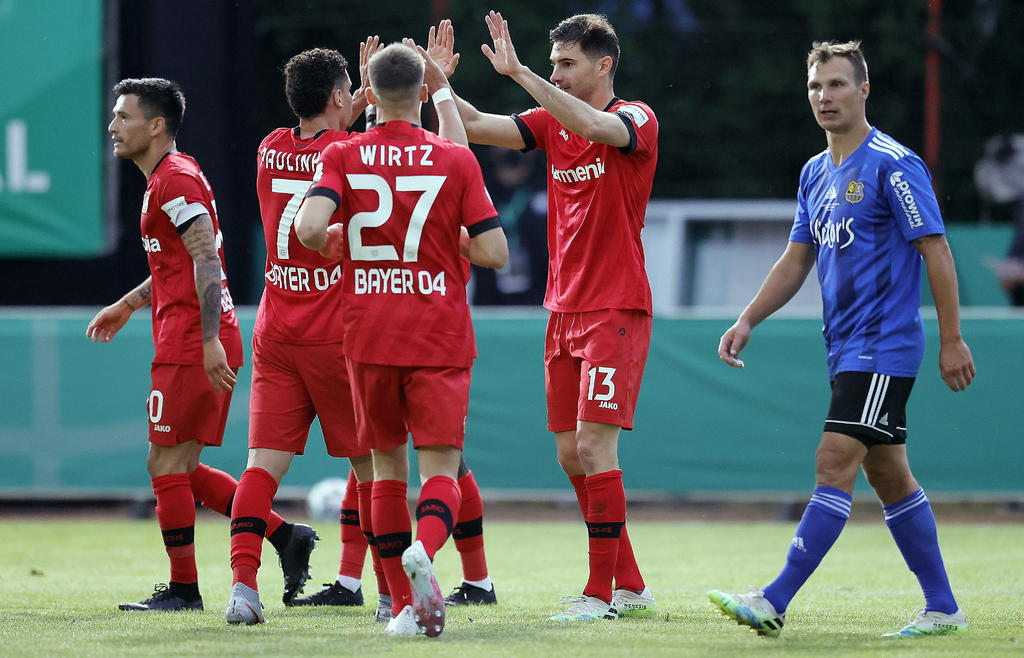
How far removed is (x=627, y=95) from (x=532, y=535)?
378 inches

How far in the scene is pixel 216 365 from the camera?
6.37m

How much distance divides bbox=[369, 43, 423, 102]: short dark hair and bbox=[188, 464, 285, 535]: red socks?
235cm

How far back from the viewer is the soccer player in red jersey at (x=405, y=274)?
5.72 m

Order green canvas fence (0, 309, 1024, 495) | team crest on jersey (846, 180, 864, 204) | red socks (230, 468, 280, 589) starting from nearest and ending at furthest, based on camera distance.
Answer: team crest on jersey (846, 180, 864, 204), red socks (230, 468, 280, 589), green canvas fence (0, 309, 1024, 495)

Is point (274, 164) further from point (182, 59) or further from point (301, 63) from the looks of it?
point (182, 59)

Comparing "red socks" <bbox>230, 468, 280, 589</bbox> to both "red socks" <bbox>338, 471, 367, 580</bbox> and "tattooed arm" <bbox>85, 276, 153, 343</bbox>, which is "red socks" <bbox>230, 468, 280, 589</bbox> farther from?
"tattooed arm" <bbox>85, 276, 153, 343</bbox>

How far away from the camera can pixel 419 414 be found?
5.75m

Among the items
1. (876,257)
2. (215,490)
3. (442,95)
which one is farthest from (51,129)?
(876,257)

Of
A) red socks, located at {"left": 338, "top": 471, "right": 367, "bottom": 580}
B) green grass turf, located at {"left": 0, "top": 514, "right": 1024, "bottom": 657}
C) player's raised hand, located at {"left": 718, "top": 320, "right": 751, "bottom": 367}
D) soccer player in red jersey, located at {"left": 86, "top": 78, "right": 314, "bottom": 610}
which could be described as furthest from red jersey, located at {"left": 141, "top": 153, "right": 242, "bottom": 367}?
player's raised hand, located at {"left": 718, "top": 320, "right": 751, "bottom": 367}

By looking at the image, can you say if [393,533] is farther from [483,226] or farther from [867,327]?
[867,327]

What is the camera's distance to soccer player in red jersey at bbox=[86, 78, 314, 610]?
21.6ft

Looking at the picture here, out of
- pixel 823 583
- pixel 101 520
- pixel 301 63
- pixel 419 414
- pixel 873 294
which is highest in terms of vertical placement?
pixel 301 63

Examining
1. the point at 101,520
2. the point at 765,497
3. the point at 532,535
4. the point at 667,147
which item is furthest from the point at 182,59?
the point at 667,147

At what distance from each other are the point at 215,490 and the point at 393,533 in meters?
1.68
